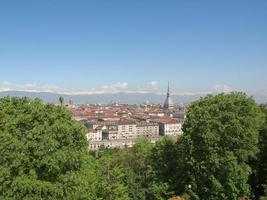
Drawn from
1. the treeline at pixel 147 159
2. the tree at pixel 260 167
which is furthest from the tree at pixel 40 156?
the tree at pixel 260 167

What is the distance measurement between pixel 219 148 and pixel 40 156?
35.6ft

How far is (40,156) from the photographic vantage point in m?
16.4

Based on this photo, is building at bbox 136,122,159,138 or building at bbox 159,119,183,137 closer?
building at bbox 136,122,159,138

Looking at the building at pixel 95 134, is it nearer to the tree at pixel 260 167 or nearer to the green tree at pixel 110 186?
the tree at pixel 260 167

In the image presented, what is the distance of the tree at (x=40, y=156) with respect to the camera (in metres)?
16.1

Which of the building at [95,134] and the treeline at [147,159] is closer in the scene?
the treeline at [147,159]

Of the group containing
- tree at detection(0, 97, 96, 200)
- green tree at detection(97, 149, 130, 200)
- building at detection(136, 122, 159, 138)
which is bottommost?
building at detection(136, 122, 159, 138)

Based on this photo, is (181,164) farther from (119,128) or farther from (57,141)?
(119,128)

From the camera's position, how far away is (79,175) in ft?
56.2

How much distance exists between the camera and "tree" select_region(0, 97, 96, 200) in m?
16.1

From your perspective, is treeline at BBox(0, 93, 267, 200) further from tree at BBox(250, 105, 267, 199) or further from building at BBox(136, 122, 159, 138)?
building at BBox(136, 122, 159, 138)

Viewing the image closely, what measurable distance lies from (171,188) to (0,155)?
11320mm

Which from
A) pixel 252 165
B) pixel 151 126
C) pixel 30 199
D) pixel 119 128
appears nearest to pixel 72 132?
pixel 30 199

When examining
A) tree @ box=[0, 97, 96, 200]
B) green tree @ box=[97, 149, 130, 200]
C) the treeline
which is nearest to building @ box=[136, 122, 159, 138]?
the treeline
